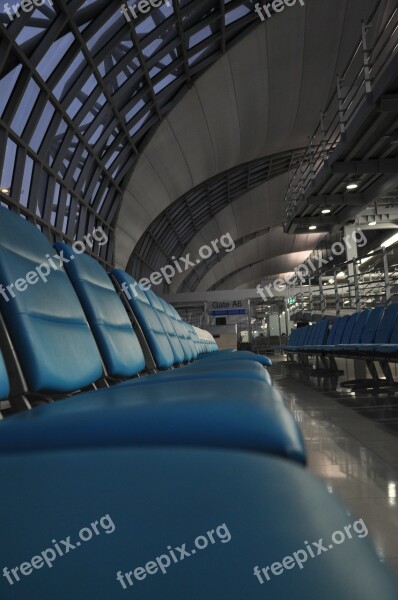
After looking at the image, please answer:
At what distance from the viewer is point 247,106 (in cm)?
2109

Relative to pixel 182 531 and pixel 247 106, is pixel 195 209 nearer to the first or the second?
pixel 247 106

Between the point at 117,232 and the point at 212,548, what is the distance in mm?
21094

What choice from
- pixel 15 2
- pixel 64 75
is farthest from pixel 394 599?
pixel 64 75

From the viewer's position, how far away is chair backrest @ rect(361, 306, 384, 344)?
22.4 ft

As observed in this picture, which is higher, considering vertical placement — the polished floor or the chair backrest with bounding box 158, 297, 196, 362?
the chair backrest with bounding box 158, 297, 196, 362

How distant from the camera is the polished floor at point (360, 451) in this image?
1.96 m
